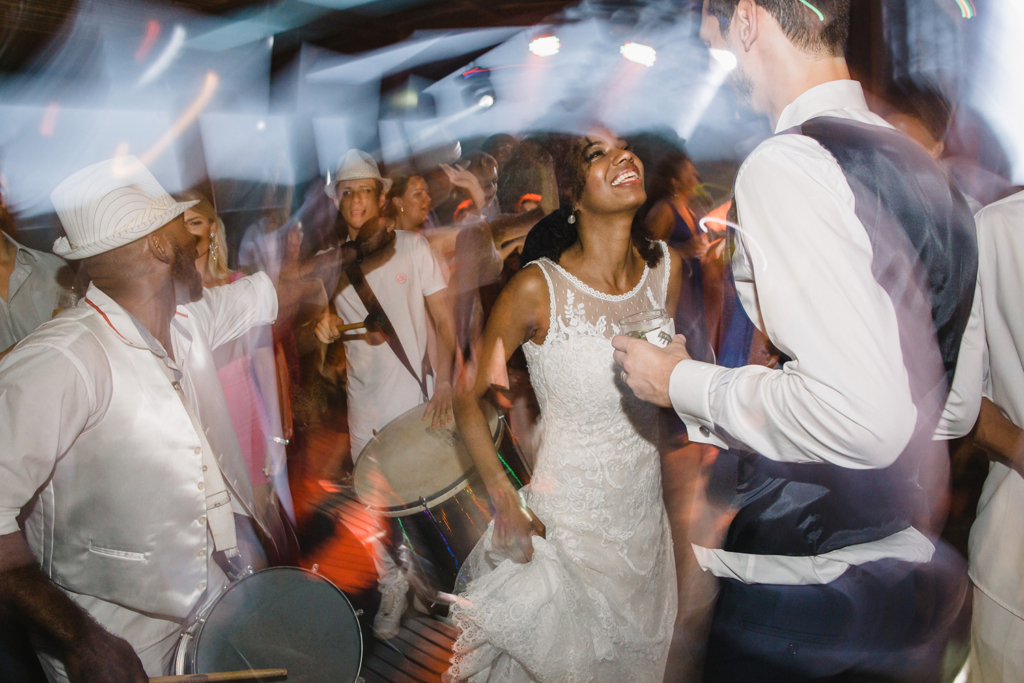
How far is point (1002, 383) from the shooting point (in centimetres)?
85

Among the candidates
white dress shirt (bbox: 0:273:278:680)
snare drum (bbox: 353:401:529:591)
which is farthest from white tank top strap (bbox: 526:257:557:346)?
white dress shirt (bbox: 0:273:278:680)

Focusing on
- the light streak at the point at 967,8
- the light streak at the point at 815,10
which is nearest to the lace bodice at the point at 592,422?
the light streak at the point at 815,10

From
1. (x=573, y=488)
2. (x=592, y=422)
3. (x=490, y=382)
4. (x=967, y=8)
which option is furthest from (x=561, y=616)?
(x=967, y=8)

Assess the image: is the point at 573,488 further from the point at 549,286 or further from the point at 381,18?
the point at 381,18

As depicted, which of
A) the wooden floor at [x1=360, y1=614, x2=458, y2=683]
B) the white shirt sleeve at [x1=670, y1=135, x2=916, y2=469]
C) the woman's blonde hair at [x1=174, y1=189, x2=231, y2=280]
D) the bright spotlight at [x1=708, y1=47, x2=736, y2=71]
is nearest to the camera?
the white shirt sleeve at [x1=670, y1=135, x2=916, y2=469]

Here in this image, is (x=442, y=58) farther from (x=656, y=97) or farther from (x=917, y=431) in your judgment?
(x=917, y=431)

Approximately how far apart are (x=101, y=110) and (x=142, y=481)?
72cm

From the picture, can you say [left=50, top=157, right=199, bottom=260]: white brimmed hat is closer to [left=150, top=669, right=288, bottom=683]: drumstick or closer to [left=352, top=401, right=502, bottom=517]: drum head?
[left=352, top=401, right=502, bottom=517]: drum head

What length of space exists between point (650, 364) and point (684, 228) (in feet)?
1.20

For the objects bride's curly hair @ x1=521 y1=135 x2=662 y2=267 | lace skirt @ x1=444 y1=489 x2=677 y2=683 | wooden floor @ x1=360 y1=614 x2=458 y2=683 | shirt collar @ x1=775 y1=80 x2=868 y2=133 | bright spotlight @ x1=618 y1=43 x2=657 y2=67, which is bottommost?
wooden floor @ x1=360 y1=614 x2=458 y2=683

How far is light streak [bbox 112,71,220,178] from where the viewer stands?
3.07ft

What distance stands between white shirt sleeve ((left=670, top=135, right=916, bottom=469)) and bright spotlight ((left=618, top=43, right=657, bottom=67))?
45 centimetres

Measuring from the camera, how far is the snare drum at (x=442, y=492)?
3.67 ft

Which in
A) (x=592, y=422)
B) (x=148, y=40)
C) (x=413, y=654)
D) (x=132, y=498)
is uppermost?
(x=148, y=40)
